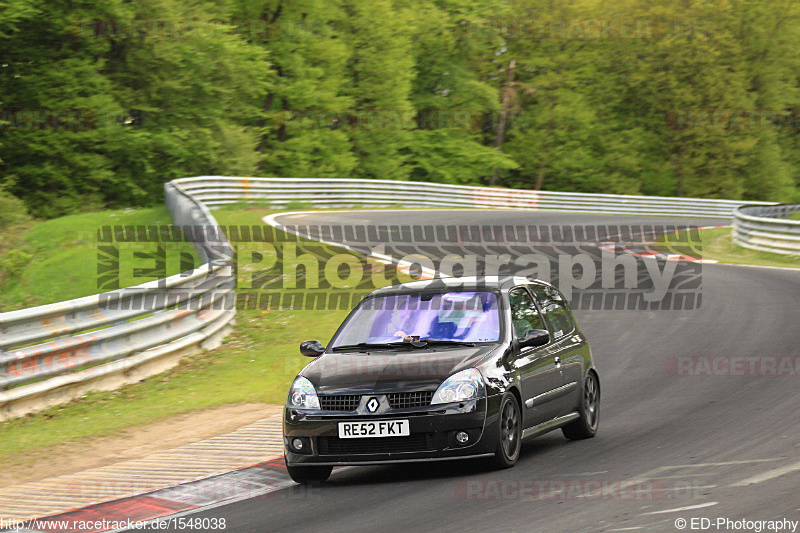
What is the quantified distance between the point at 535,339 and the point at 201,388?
17.3ft

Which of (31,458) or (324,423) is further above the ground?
(324,423)

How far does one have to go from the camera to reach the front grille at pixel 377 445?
7.71 metres

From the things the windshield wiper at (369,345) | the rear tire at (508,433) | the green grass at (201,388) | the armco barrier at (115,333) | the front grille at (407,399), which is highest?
the windshield wiper at (369,345)

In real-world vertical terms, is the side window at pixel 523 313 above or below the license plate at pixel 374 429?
above

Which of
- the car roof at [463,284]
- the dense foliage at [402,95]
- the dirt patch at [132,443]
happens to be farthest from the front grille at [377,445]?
the dense foliage at [402,95]

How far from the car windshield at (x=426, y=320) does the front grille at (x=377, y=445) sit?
1.04m

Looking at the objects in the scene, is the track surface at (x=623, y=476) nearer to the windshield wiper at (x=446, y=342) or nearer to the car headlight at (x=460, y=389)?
the car headlight at (x=460, y=389)

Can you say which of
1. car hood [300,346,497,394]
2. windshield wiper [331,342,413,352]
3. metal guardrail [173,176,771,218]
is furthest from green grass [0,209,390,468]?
metal guardrail [173,176,771,218]

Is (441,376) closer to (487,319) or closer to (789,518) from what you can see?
(487,319)

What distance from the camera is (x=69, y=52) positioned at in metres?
38.5

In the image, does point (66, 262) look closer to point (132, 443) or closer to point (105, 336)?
point (105, 336)

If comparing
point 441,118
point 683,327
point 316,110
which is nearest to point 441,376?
point 683,327

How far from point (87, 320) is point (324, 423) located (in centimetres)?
462

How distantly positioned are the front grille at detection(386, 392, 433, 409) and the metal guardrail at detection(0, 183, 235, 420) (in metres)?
4.59
